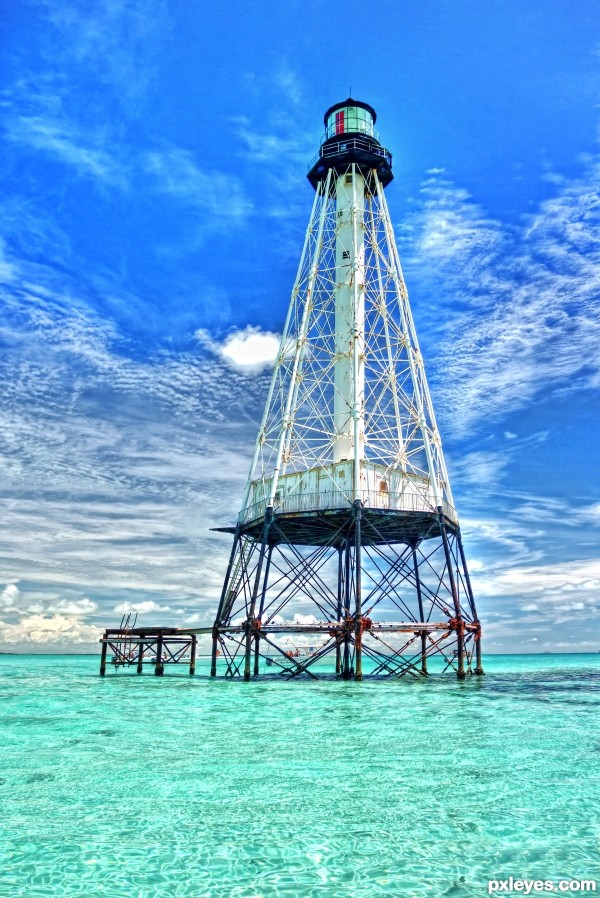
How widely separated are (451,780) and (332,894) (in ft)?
16.9

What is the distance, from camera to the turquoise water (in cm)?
730

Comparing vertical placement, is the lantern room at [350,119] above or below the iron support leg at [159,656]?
above

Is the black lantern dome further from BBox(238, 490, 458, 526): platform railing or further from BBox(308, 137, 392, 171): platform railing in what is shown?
BBox(238, 490, 458, 526): platform railing

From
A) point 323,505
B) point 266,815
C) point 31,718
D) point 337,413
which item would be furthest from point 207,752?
point 337,413

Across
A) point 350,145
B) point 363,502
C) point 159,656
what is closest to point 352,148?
point 350,145

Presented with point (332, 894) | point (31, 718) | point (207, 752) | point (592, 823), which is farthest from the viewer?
point (31, 718)

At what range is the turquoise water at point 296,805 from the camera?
7.30m

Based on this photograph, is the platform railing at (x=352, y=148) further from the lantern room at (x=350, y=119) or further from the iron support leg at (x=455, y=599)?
the iron support leg at (x=455, y=599)

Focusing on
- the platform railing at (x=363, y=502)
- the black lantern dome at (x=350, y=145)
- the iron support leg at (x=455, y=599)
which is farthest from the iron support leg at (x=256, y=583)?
the black lantern dome at (x=350, y=145)

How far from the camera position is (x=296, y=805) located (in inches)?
386

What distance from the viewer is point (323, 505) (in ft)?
106

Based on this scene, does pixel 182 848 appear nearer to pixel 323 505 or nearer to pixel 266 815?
pixel 266 815

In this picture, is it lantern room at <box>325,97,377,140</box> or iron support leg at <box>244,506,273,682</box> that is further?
lantern room at <box>325,97,377,140</box>

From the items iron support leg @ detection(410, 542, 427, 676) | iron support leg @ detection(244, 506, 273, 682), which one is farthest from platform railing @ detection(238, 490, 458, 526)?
iron support leg @ detection(410, 542, 427, 676)
